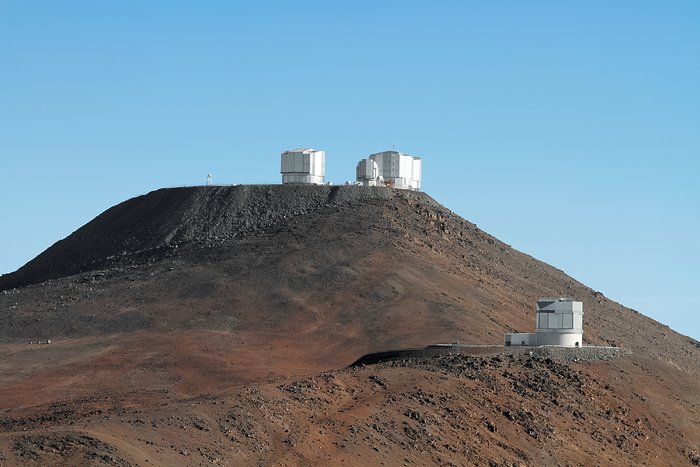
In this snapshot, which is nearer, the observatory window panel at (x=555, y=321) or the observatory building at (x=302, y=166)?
the observatory window panel at (x=555, y=321)

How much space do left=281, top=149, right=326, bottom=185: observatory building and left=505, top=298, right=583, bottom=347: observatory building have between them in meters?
Answer: 35.6

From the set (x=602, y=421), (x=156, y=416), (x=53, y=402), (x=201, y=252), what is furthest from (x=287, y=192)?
(x=156, y=416)

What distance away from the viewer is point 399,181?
12200cm

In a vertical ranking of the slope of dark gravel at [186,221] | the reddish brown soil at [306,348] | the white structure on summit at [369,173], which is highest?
the white structure on summit at [369,173]

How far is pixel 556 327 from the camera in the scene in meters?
85.8

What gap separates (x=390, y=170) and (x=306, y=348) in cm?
2825

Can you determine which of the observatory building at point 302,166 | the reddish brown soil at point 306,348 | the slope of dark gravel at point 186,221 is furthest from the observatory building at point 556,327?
the observatory building at point 302,166

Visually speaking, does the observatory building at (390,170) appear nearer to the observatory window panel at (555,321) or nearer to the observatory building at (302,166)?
the observatory building at (302,166)

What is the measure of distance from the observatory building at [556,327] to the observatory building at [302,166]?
117 feet

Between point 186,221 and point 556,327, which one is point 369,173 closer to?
point 186,221

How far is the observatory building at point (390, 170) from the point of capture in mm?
120500

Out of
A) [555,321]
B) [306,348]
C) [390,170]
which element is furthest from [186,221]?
[555,321]

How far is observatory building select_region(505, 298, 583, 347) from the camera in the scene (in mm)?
85562

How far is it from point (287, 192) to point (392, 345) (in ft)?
77.4
